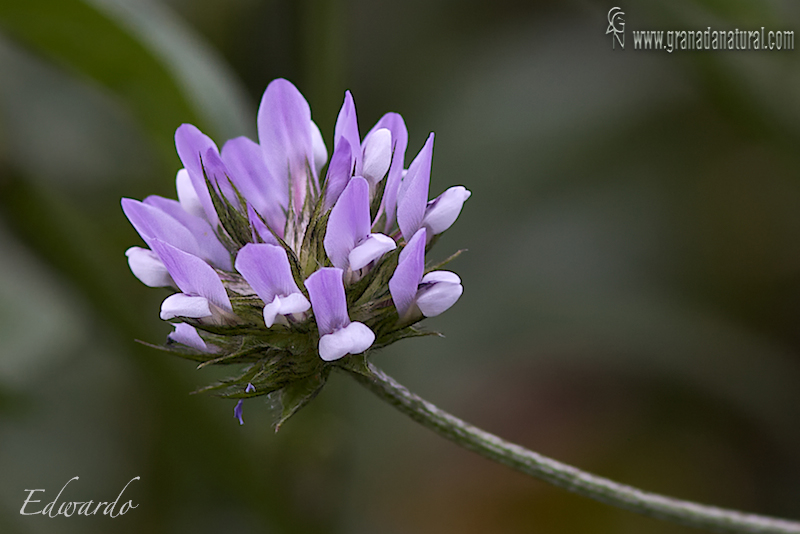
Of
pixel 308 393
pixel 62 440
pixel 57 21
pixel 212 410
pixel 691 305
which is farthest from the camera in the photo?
pixel 691 305

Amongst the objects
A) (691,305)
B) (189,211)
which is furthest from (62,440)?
(691,305)

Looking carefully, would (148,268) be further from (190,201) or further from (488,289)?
(488,289)

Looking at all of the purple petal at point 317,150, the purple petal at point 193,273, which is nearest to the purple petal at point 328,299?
the purple petal at point 193,273

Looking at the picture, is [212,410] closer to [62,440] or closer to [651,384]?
[62,440]

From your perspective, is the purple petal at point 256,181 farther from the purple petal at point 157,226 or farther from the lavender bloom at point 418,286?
the lavender bloom at point 418,286

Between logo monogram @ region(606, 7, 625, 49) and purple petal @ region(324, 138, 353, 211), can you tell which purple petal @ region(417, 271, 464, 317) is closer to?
purple petal @ region(324, 138, 353, 211)

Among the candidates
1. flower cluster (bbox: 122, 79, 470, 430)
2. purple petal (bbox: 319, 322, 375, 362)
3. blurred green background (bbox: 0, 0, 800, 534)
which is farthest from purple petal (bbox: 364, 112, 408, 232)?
blurred green background (bbox: 0, 0, 800, 534)
